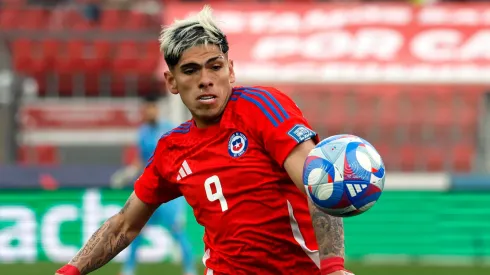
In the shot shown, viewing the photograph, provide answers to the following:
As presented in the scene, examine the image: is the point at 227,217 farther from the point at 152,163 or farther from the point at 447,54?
the point at 447,54

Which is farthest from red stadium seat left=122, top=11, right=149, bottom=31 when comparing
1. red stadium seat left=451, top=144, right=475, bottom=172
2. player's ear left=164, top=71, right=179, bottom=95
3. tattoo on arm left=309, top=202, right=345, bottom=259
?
tattoo on arm left=309, top=202, right=345, bottom=259

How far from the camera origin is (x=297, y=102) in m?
15.6

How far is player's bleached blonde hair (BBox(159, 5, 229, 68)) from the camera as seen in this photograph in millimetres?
4535

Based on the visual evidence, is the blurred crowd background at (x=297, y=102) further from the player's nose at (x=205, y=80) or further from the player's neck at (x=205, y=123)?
the player's nose at (x=205, y=80)

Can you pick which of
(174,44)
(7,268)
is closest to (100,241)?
(174,44)

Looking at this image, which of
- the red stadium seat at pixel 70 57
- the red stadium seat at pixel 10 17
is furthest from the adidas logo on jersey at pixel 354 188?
the red stadium seat at pixel 10 17

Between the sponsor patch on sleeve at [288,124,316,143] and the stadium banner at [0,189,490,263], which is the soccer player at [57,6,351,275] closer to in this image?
the sponsor patch on sleeve at [288,124,316,143]

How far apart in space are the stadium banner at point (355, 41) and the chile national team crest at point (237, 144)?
11.1 m

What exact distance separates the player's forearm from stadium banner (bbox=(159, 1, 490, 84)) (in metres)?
10.6

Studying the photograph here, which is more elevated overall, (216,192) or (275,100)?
(275,100)

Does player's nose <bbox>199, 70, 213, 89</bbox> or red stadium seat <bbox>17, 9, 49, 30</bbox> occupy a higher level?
red stadium seat <bbox>17, 9, 49, 30</bbox>

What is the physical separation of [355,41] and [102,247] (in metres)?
11.6

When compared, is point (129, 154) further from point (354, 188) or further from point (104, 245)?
point (354, 188)

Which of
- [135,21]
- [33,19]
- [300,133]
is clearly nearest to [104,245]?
[300,133]
